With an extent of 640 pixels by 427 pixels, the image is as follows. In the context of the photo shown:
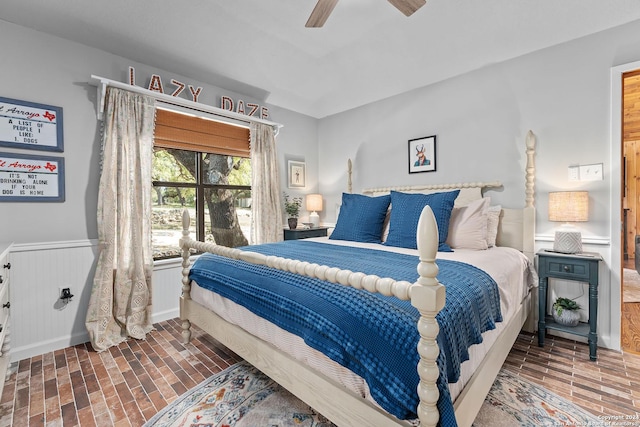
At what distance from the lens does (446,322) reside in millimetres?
1145

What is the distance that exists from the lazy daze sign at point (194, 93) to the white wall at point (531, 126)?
1525mm

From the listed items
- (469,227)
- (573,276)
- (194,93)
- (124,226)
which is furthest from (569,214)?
(124,226)

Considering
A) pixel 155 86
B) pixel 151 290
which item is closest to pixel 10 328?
pixel 151 290

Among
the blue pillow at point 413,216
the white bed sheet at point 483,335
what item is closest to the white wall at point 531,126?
the white bed sheet at point 483,335

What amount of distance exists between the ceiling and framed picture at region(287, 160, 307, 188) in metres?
1.10

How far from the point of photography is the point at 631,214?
5227 millimetres

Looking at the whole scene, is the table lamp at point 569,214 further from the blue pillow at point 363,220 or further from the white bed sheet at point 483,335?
the blue pillow at point 363,220

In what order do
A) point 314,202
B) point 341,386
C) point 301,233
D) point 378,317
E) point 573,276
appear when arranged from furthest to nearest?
1. point 314,202
2. point 301,233
3. point 573,276
4. point 341,386
5. point 378,317

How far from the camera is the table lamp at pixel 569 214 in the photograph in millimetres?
2293

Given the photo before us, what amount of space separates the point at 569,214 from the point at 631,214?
4.57 metres

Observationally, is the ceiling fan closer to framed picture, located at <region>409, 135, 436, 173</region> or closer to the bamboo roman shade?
framed picture, located at <region>409, 135, 436, 173</region>

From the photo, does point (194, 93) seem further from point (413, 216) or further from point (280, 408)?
point (280, 408)

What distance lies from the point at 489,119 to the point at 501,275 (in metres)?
1.77

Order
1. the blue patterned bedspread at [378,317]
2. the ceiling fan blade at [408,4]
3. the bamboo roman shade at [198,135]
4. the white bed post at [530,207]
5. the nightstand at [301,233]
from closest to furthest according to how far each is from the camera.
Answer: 1. the blue patterned bedspread at [378,317]
2. the ceiling fan blade at [408,4]
3. the white bed post at [530,207]
4. the bamboo roman shade at [198,135]
5. the nightstand at [301,233]
